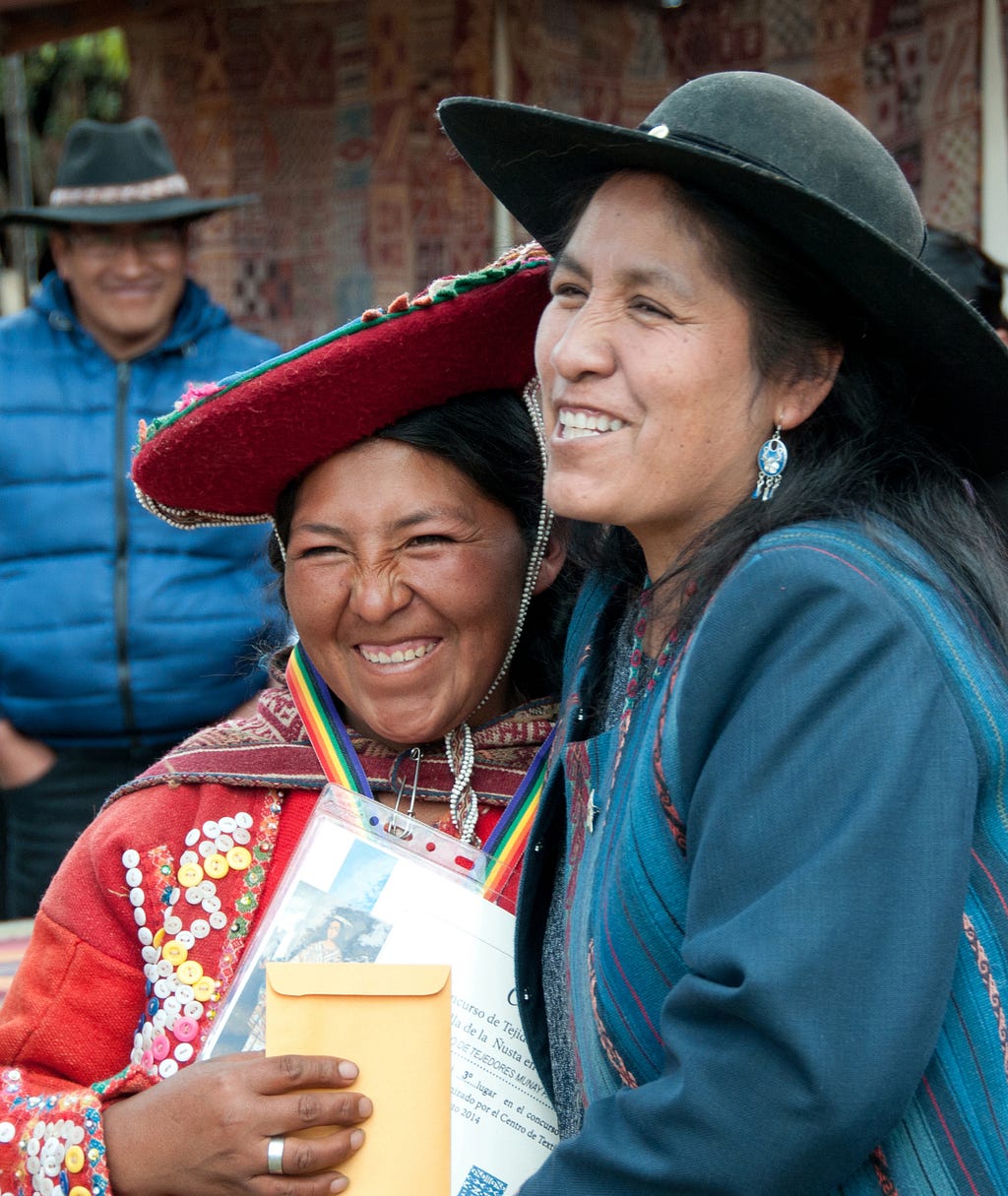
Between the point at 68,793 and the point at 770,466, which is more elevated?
the point at 770,466

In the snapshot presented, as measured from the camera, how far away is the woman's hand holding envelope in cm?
173

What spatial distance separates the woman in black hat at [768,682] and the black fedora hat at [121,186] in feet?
8.21

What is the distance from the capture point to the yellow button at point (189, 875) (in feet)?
6.61

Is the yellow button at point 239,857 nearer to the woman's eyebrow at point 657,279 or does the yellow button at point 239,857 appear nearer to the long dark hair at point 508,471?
the long dark hair at point 508,471

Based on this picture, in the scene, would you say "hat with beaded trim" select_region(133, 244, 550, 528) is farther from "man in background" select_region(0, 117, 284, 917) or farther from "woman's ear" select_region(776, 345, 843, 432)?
"man in background" select_region(0, 117, 284, 917)

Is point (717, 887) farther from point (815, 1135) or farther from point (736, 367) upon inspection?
point (736, 367)

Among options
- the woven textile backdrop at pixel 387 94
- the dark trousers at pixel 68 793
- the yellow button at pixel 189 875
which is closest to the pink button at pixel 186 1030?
the yellow button at pixel 189 875

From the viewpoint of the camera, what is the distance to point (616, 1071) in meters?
1.54

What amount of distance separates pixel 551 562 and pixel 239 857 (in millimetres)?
646

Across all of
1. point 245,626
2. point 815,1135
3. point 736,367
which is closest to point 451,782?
point 736,367

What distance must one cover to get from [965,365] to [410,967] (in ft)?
3.19

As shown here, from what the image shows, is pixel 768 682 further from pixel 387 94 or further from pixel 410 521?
pixel 387 94

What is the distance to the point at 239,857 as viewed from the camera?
205cm

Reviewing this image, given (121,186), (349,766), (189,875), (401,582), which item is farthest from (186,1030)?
(121,186)
